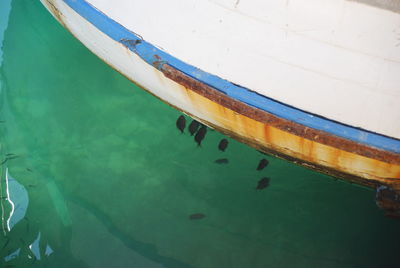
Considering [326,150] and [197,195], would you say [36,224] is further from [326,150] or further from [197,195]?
[326,150]

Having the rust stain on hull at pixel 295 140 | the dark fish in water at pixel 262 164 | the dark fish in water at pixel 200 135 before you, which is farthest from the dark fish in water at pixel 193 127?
the rust stain on hull at pixel 295 140

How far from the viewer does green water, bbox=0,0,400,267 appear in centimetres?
294

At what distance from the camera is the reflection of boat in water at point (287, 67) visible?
1.84m

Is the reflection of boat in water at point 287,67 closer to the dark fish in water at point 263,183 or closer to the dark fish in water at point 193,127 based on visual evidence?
the dark fish in water at point 263,183

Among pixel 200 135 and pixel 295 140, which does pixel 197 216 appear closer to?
pixel 200 135

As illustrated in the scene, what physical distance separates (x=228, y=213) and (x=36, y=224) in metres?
1.57

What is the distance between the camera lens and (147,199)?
3.17 meters

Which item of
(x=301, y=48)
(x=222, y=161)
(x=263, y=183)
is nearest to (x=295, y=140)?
(x=301, y=48)

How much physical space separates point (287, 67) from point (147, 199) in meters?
1.72

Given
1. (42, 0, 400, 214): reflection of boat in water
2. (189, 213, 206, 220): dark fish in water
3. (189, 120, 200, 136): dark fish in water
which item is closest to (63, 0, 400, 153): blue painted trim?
(42, 0, 400, 214): reflection of boat in water

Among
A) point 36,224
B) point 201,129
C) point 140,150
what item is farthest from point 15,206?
point 201,129

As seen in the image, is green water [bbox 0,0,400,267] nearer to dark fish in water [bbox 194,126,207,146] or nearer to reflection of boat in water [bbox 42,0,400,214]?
dark fish in water [bbox 194,126,207,146]

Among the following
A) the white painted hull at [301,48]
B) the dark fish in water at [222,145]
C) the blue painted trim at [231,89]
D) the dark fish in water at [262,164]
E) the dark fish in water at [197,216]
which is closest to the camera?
the white painted hull at [301,48]

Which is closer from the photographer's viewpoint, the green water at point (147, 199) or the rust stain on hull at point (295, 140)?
the rust stain on hull at point (295, 140)
